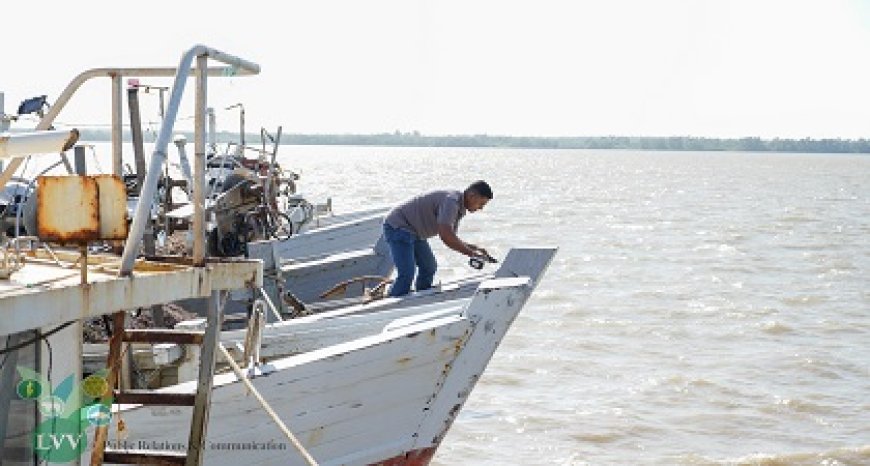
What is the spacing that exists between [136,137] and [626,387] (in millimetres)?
7602

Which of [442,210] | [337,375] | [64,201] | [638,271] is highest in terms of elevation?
[64,201]

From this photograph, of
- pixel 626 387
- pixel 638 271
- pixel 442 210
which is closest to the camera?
pixel 442 210

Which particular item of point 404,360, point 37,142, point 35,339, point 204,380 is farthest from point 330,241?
point 37,142

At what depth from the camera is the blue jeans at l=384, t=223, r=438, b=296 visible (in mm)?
10836

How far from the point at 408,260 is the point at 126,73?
17.3 feet

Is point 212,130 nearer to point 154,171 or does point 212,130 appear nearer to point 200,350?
point 200,350

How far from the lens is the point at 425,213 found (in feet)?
35.2

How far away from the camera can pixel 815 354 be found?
17.2 metres

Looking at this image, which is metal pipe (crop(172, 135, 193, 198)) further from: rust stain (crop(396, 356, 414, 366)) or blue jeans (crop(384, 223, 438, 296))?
rust stain (crop(396, 356, 414, 366))

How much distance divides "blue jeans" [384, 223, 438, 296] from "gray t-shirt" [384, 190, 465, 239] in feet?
0.24

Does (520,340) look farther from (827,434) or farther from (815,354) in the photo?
(827,434)

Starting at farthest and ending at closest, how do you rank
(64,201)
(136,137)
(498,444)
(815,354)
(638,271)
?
(638,271)
(815,354)
(498,444)
(136,137)
(64,201)

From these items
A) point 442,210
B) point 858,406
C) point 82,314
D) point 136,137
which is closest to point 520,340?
point 858,406

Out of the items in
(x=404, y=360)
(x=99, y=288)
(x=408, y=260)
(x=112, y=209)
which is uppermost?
(x=112, y=209)
